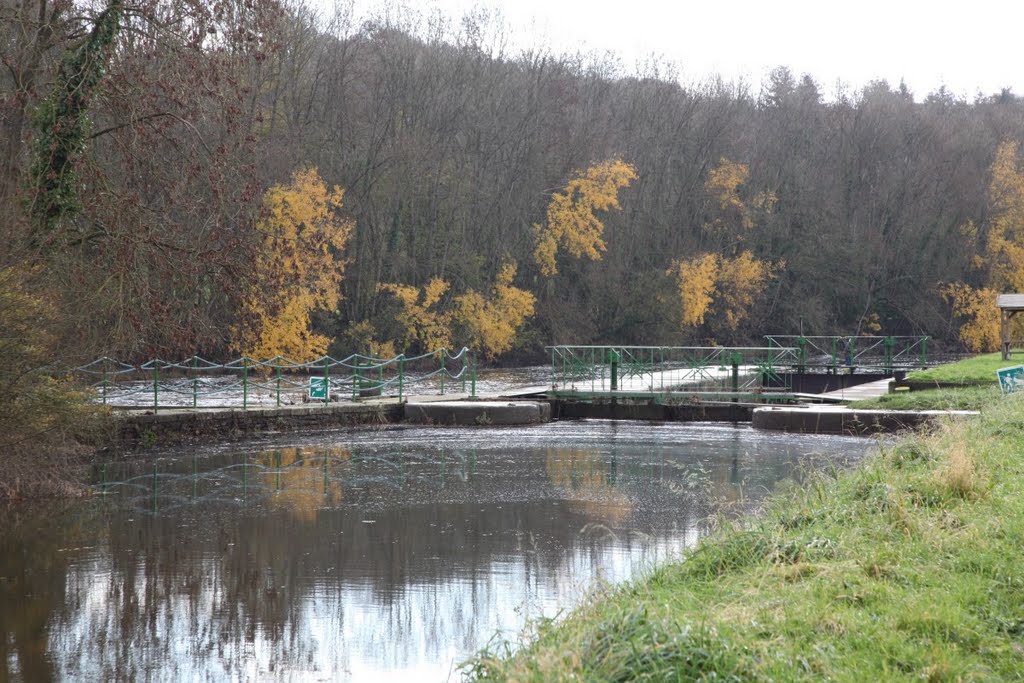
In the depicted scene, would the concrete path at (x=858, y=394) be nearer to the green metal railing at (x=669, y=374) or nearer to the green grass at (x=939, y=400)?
the green metal railing at (x=669, y=374)

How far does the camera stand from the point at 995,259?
6006 cm

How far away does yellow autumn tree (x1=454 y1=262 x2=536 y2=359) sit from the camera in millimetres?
47281

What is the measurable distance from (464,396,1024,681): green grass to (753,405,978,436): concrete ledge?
37.9 ft

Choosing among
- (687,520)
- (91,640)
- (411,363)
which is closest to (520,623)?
(91,640)

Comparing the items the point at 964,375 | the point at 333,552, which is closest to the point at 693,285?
the point at 964,375

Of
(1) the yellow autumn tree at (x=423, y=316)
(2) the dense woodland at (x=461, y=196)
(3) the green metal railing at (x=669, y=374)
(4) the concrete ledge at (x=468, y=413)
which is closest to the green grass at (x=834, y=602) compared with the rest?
(2) the dense woodland at (x=461, y=196)

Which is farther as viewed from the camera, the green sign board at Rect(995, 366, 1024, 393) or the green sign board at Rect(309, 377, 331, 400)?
the green sign board at Rect(309, 377, 331, 400)

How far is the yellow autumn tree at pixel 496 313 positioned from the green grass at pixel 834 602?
125ft

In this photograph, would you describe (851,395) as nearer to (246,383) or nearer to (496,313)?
(246,383)

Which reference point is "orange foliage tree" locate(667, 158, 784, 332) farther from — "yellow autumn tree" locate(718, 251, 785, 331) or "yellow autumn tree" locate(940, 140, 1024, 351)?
"yellow autumn tree" locate(940, 140, 1024, 351)

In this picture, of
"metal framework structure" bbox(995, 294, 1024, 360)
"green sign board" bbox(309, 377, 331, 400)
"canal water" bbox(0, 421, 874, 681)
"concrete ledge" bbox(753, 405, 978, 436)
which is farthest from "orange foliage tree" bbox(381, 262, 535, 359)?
"canal water" bbox(0, 421, 874, 681)

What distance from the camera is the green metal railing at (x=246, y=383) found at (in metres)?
24.6

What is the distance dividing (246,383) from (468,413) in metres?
4.80

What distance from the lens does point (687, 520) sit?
12945 mm
